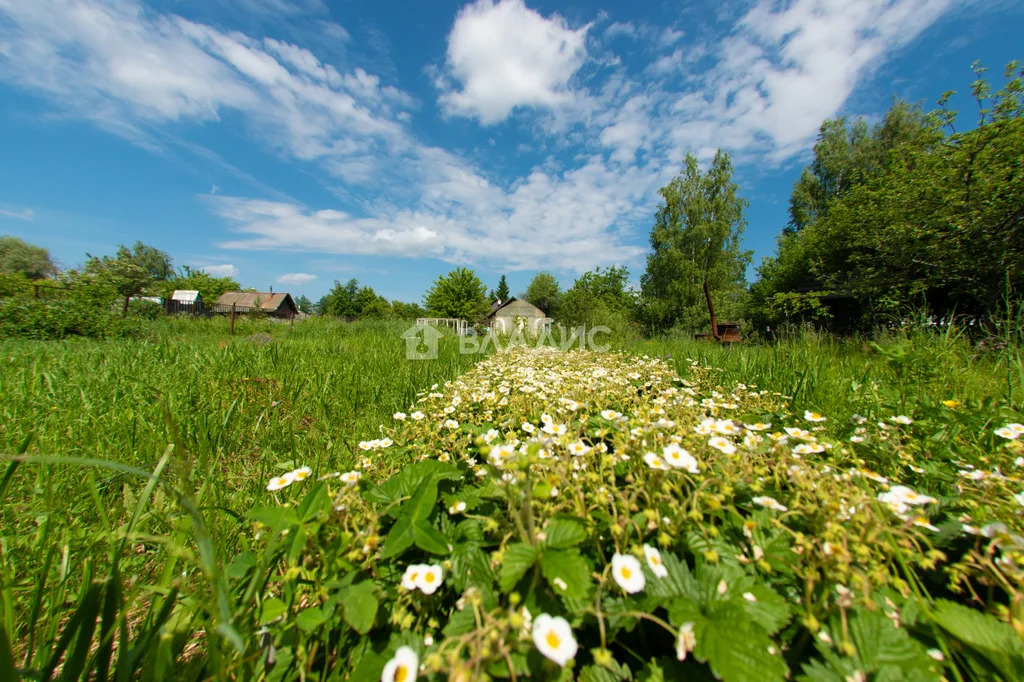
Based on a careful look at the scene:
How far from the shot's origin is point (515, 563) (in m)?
0.69

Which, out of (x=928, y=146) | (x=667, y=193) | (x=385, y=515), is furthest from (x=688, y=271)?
(x=385, y=515)

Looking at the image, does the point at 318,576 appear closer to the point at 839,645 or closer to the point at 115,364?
the point at 839,645

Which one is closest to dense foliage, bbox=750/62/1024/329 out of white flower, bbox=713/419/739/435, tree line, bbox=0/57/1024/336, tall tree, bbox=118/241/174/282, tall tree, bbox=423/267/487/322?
tree line, bbox=0/57/1024/336

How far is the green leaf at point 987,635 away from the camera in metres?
0.58

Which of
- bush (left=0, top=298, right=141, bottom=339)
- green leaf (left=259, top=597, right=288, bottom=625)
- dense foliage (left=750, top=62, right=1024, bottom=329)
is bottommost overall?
green leaf (left=259, top=597, right=288, bottom=625)

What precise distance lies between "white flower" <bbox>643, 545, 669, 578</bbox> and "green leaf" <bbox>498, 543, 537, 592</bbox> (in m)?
0.24

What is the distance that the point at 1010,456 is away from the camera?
1240 millimetres

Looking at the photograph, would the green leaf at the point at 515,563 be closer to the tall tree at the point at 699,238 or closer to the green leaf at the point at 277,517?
the green leaf at the point at 277,517

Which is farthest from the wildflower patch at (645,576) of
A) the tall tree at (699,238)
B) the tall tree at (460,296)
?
the tall tree at (460,296)

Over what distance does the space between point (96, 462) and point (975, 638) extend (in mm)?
1573

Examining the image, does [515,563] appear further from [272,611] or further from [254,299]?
[254,299]

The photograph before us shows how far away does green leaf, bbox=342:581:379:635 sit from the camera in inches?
26.1

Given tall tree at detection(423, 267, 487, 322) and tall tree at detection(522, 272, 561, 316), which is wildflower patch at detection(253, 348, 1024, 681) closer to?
tall tree at detection(423, 267, 487, 322)

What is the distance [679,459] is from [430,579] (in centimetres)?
69
